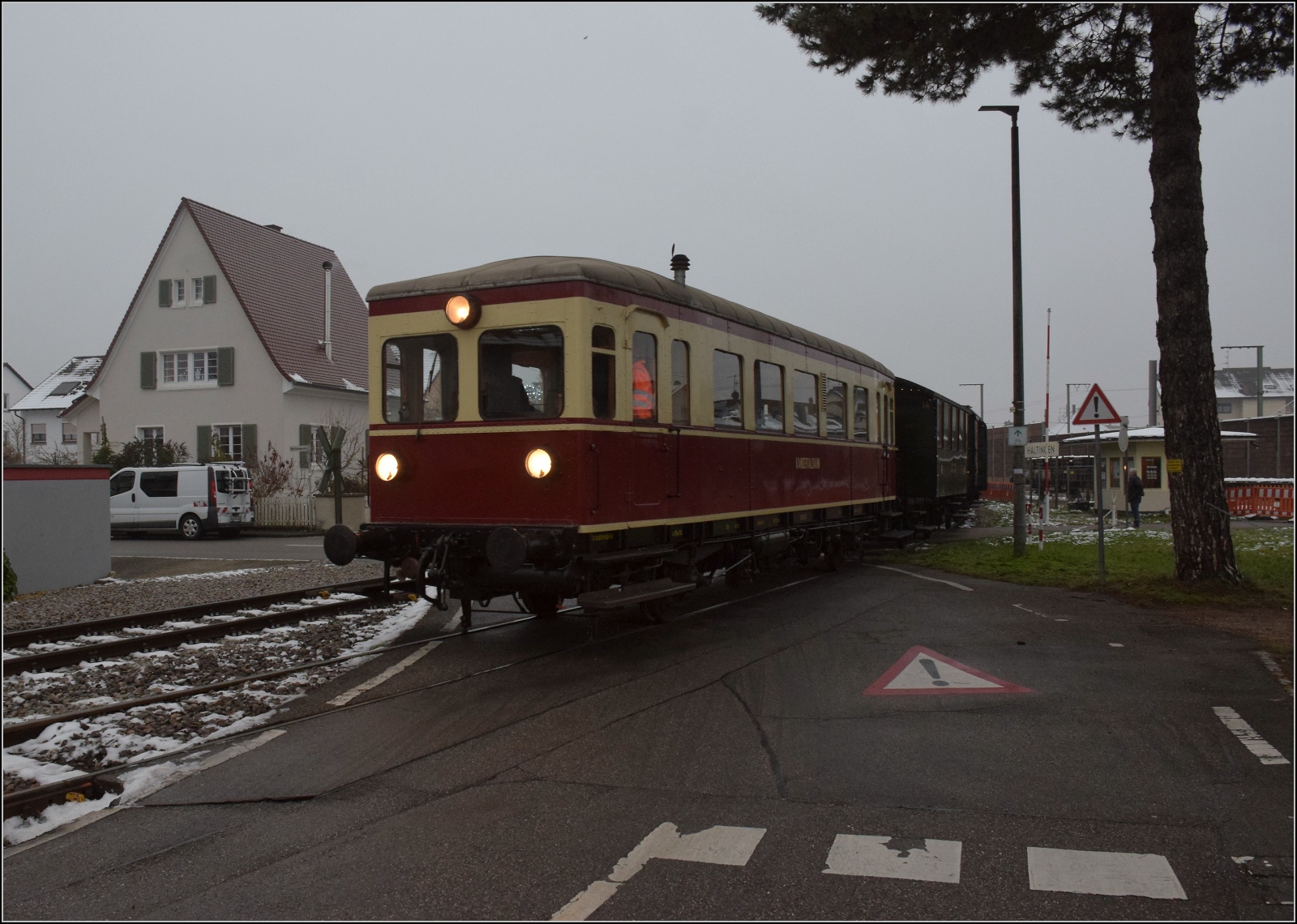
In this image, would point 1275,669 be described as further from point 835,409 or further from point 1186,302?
point 835,409

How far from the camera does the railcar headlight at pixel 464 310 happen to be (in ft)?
25.8

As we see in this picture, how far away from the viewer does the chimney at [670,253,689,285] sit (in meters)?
11.8

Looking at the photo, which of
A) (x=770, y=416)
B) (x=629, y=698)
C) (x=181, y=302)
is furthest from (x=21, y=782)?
(x=181, y=302)

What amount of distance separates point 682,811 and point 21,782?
3.62 m

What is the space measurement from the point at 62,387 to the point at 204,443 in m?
22.6

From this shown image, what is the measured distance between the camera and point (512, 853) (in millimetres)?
3982

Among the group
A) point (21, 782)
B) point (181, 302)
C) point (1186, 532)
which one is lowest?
point (21, 782)

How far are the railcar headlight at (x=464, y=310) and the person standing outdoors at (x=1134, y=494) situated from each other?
58.6 ft

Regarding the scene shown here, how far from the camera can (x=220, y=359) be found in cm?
3067

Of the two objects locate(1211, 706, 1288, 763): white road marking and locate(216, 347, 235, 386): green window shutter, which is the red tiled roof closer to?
locate(216, 347, 235, 386): green window shutter

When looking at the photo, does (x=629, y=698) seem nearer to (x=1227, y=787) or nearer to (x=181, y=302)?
(x=1227, y=787)

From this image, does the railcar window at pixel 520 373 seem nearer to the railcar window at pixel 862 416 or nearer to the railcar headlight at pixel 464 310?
the railcar headlight at pixel 464 310

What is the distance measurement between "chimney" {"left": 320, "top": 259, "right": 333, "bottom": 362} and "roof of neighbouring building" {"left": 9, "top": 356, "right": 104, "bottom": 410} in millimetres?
17112

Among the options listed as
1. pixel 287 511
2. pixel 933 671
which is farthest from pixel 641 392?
pixel 287 511
